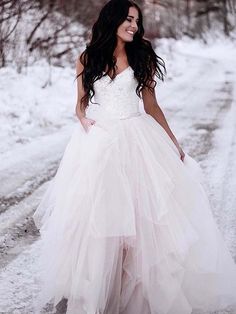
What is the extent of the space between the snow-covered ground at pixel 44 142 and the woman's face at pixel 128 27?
5.61 feet

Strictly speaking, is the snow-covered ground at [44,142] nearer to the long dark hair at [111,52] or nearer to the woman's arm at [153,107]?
the woman's arm at [153,107]

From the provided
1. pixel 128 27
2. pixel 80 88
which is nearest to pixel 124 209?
pixel 80 88

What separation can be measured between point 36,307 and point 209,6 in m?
40.4

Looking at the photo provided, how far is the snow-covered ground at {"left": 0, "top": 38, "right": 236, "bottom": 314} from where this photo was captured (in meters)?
3.75

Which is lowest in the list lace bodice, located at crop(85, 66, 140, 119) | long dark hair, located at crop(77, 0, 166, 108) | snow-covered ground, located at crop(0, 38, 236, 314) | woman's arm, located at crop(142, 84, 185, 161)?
snow-covered ground, located at crop(0, 38, 236, 314)

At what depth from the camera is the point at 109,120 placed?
2.91 m

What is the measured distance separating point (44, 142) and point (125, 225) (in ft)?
15.9

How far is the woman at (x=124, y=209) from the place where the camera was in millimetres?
2725

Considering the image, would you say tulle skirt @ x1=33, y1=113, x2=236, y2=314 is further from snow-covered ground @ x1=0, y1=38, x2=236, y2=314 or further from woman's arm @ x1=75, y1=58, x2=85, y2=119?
snow-covered ground @ x1=0, y1=38, x2=236, y2=314

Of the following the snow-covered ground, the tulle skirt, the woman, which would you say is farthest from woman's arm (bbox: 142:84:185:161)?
the snow-covered ground

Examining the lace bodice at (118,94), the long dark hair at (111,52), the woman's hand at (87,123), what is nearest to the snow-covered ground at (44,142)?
the woman's hand at (87,123)

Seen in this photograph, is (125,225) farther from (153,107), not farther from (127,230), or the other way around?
(153,107)

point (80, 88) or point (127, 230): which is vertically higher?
point (80, 88)

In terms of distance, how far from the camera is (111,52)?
114 inches
